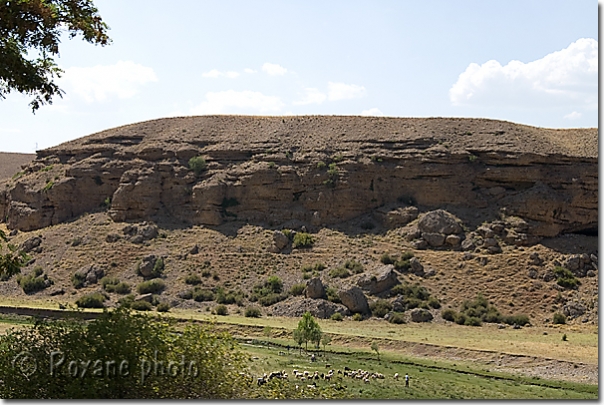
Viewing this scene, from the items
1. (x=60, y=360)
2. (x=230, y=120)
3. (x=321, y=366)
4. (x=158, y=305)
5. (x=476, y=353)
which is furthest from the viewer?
(x=230, y=120)

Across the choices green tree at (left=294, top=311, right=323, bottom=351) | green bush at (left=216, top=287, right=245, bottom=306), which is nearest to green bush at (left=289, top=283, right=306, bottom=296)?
green bush at (left=216, top=287, right=245, bottom=306)

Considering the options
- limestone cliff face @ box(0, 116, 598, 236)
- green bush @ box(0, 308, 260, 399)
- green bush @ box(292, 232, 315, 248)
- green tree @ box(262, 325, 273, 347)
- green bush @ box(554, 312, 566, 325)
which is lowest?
green bush @ box(554, 312, 566, 325)

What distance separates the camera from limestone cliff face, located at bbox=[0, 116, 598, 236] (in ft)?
149

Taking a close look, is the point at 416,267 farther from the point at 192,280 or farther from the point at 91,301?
the point at 91,301

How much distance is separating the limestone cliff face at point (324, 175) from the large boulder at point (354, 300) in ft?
34.1

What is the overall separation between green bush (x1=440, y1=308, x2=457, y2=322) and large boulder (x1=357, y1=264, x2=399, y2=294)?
3.38m

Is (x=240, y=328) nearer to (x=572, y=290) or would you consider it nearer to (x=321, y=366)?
(x=321, y=366)

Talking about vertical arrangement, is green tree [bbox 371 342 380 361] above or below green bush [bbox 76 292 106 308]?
above

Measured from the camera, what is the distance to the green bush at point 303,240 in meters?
44.3

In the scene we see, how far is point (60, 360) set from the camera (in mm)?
12047

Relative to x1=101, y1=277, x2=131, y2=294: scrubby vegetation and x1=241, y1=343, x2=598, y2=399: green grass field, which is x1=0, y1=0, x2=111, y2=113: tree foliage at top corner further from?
x1=101, y1=277, x2=131, y2=294: scrubby vegetation

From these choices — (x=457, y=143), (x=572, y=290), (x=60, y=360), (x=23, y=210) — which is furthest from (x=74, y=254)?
(x=60, y=360)

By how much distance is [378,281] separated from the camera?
3866 centimetres

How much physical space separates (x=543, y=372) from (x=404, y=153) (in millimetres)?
25949
